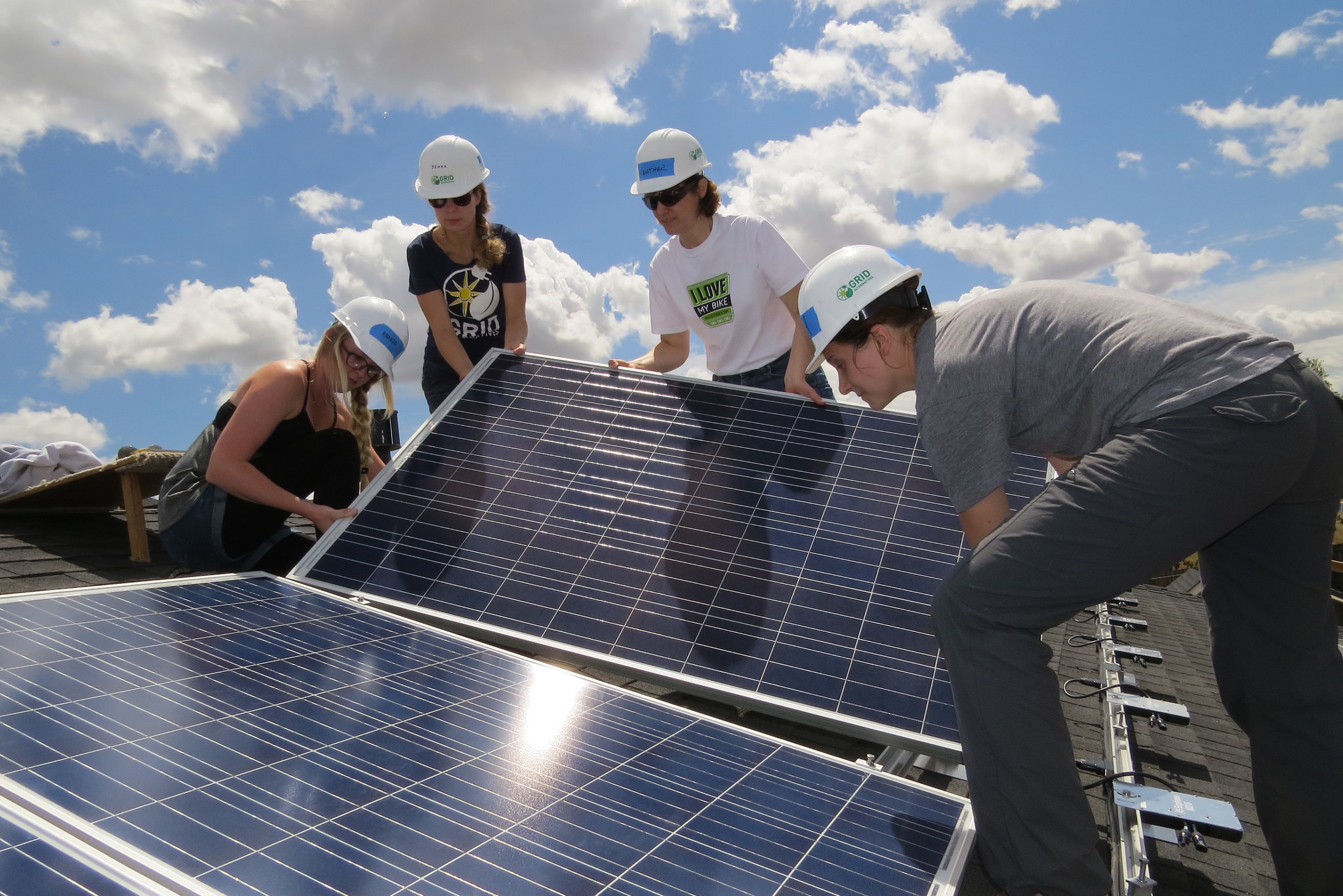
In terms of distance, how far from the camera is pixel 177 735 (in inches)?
91.7

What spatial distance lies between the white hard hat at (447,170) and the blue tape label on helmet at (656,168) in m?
1.26

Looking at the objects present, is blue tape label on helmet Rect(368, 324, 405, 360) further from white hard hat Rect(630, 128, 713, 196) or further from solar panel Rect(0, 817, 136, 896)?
solar panel Rect(0, 817, 136, 896)

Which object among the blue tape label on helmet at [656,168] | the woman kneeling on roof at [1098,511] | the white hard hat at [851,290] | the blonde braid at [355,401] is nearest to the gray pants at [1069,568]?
the woman kneeling on roof at [1098,511]

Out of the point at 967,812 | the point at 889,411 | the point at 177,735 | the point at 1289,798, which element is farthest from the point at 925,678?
the point at 177,735

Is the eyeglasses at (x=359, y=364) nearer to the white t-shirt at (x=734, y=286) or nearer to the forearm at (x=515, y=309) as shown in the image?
the forearm at (x=515, y=309)

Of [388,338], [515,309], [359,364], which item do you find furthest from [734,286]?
[359,364]

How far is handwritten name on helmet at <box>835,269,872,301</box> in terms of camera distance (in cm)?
318

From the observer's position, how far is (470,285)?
6.19 meters

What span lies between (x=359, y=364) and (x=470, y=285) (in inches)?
61.1

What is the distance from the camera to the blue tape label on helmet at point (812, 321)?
3.32 metres

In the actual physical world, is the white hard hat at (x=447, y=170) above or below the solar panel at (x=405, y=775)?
above

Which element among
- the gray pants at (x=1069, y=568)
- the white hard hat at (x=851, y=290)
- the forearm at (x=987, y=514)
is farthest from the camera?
the white hard hat at (x=851, y=290)

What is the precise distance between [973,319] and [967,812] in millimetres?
1555

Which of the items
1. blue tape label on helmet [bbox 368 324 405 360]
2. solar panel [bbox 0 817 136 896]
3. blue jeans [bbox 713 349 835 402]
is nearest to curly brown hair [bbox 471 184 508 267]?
blue tape label on helmet [bbox 368 324 405 360]
